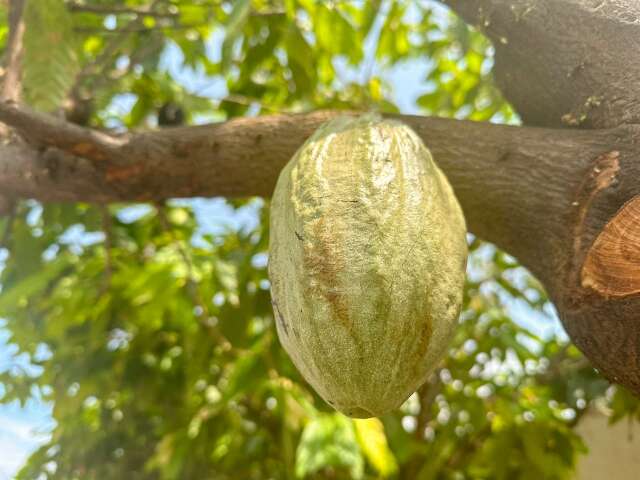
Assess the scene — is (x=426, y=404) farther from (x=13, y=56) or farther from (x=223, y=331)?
(x=13, y=56)

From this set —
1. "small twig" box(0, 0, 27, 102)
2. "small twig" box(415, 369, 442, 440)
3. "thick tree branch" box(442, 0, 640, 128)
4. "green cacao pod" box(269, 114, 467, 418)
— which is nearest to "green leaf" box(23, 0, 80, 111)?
"small twig" box(0, 0, 27, 102)

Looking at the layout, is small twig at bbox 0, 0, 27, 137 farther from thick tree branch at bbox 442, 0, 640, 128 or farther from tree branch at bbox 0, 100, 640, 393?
thick tree branch at bbox 442, 0, 640, 128

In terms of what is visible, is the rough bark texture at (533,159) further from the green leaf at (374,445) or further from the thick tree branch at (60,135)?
the green leaf at (374,445)

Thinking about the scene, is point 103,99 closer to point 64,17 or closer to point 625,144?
point 64,17

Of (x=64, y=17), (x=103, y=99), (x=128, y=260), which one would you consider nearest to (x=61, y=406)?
(x=128, y=260)

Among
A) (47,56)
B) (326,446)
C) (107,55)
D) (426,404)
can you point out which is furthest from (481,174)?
(426,404)

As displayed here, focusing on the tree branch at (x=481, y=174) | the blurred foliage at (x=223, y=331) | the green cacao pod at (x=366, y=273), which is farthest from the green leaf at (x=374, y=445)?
the green cacao pod at (x=366, y=273)
